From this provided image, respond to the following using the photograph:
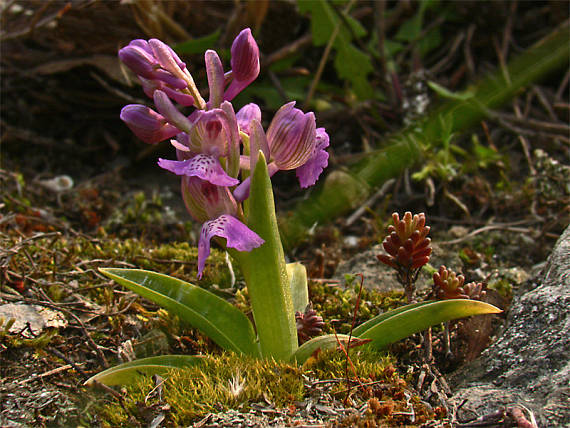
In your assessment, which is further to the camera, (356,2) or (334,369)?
(356,2)

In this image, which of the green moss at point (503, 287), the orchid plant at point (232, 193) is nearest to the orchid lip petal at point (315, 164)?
the orchid plant at point (232, 193)

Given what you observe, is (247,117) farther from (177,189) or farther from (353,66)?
(353,66)

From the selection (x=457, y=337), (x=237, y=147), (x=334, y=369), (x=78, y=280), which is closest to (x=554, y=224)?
(x=457, y=337)

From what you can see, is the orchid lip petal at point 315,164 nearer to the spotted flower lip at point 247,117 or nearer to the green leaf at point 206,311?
the spotted flower lip at point 247,117

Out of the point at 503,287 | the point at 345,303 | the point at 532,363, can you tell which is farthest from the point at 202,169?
the point at 503,287

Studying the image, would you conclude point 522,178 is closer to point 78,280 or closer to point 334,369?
point 334,369
